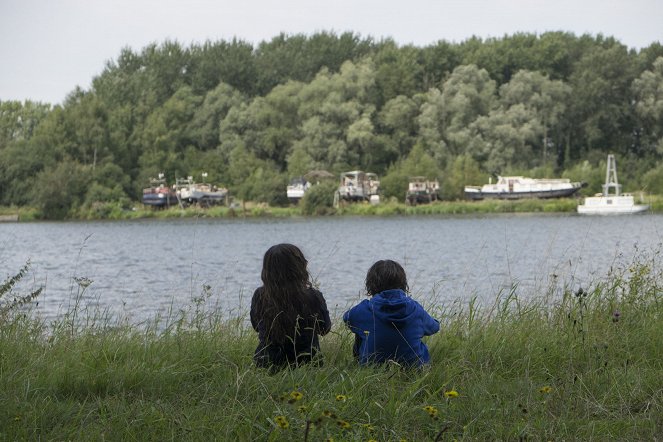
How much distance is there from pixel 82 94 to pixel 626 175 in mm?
41329

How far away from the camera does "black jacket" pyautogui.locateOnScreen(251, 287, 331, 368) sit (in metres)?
4.77

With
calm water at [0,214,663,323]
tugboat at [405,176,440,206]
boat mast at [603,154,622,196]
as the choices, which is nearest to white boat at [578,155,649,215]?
boat mast at [603,154,622,196]

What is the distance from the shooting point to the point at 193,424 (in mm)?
3779

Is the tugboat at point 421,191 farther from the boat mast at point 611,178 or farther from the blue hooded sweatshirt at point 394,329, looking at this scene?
the blue hooded sweatshirt at point 394,329

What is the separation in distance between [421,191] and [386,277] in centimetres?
5234

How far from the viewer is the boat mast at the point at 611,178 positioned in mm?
54188

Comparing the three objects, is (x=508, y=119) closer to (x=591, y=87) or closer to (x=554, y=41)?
(x=591, y=87)

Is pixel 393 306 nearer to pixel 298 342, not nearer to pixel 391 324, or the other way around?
pixel 391 324

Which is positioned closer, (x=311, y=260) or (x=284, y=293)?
(x=284, y=293)

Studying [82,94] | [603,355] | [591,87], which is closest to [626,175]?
[591,87]

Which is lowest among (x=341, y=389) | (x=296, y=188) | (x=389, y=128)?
(x=341, y=389)

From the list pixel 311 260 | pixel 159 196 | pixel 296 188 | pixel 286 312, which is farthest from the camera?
pixel 159 196

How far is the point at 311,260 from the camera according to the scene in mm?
20875

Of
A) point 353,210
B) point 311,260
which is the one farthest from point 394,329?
point 353,210
